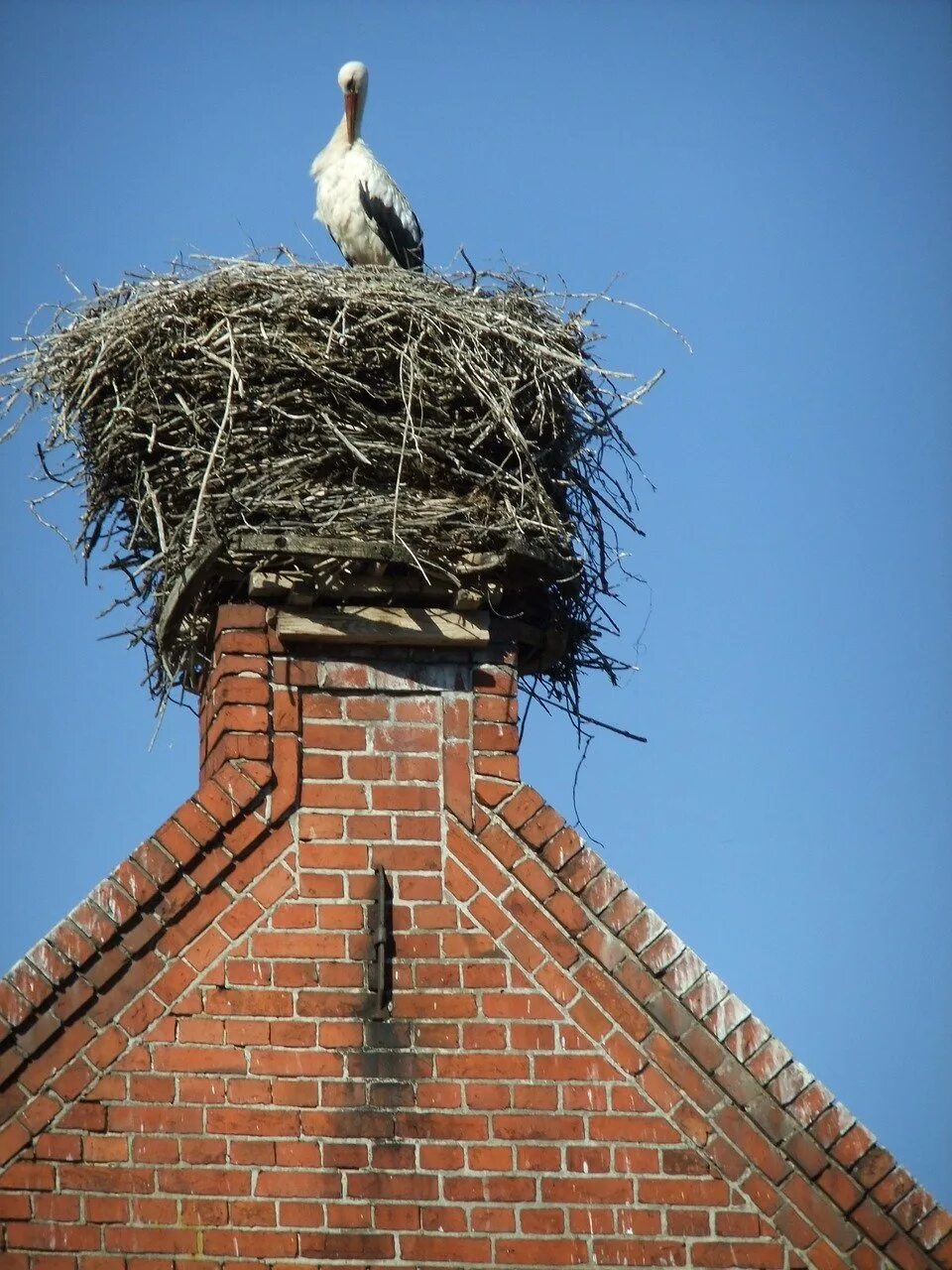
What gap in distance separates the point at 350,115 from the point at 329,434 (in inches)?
175

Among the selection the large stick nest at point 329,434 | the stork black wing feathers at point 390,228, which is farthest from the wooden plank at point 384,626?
the stork black wing feathers at point 390,228

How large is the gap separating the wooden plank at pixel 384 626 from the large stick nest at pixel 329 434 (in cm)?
14

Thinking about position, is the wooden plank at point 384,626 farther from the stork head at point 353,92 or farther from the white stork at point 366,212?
the stork head at point 353,92

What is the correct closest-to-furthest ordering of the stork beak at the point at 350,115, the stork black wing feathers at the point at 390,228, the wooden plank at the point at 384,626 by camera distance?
the wooden plank at the point at 384,626
the stork black wing feathers at the point at 390,228
the stork beak at the point at 350,115

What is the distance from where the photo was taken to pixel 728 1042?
22.9ft

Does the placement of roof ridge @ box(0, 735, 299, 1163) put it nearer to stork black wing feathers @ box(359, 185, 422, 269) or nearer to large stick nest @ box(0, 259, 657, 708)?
large stick nest @ box(0, 259, 657, 708)

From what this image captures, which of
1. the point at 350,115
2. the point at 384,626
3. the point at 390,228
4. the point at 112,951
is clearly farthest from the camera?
the point at 350,115

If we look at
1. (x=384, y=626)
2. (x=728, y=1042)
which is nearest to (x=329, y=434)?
(x=384, y=626)

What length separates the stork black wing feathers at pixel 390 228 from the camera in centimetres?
1112

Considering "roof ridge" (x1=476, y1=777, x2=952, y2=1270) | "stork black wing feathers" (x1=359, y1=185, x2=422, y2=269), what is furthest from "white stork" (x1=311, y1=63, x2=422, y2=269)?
"roof ridge" (x1=476, y1=777, x2=952, y2=1270)

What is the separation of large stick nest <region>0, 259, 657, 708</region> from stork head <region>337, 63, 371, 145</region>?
3.43 metres

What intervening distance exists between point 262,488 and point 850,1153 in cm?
316

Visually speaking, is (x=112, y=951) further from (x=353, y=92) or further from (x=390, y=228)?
(x=353, y=92)

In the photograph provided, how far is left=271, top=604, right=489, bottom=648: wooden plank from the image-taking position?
7.53m
